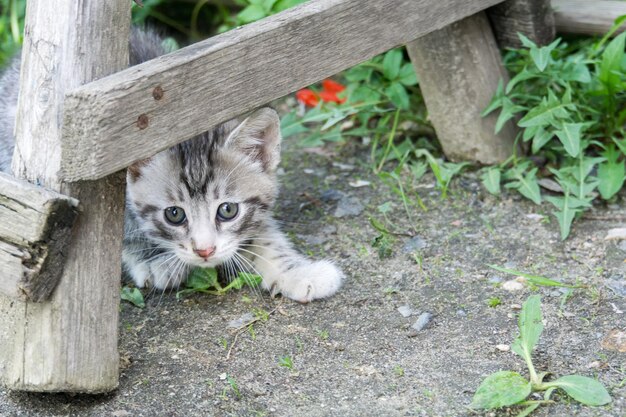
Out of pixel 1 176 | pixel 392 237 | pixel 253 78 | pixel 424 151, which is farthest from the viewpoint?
pixel 424 151

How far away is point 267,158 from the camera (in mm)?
3199

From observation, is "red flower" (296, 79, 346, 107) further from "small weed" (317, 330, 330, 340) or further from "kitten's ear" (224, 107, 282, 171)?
"small weed" (317, 330, 330, 340)

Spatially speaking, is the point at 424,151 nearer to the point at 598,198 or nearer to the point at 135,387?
the point at 598,198

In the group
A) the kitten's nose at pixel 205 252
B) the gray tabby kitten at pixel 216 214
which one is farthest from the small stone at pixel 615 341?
the kitten's nose at pixel 205 252

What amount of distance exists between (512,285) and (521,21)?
1249 mm

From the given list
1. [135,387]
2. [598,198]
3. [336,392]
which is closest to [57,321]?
[135,387]

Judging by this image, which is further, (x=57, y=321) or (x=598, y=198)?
(x=598, y=198)

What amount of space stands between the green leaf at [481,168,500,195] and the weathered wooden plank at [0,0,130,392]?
1.75m

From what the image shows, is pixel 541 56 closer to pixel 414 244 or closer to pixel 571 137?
pixel 571 137

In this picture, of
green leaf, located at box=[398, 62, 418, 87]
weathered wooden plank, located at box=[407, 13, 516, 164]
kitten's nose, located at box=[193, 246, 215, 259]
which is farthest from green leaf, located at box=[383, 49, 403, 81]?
kitten's nose, located at box=[193, 246, 215, 259]

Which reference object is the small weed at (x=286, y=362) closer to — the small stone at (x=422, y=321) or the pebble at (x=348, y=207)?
the small stone at (x=422, y=321)

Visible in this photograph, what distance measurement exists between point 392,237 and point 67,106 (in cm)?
169

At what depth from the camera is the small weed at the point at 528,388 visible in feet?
7.66

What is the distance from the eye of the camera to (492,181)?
141 inches
